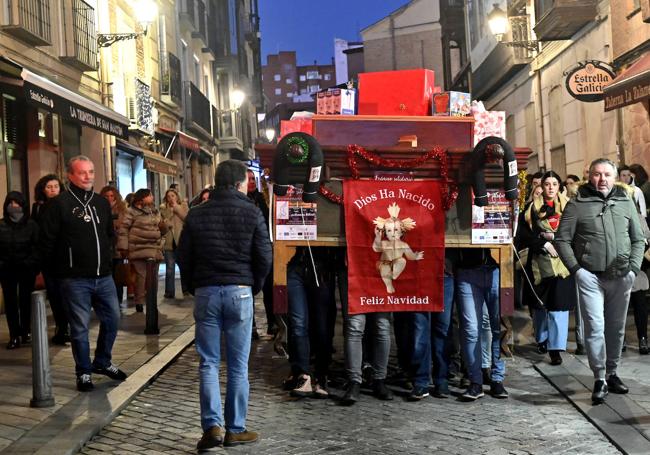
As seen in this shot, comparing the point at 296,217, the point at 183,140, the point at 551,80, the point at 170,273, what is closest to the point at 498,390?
the point at 296,217

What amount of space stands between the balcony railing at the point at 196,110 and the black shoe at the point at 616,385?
2299 centimetres

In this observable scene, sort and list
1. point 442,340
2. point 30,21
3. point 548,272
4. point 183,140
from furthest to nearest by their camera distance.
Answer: point 183,140, point 30,21, point 548,272, point 442,340

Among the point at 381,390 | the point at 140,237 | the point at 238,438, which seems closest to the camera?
the point at 238,438

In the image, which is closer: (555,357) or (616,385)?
(616,385)

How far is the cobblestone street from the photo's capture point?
18.1 feet

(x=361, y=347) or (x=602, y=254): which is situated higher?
(x=602, y=254)

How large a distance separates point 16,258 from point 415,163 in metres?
4.75

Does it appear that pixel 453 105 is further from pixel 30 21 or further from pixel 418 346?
pixel 30 21

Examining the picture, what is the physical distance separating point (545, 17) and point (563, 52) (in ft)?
6.14

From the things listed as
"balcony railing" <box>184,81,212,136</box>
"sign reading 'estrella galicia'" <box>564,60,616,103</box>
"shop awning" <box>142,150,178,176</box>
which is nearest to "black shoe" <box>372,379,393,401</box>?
"sign reading 'estrella galicia'" <box>564,60,616,103</box>

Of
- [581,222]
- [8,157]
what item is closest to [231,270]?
[581,222]

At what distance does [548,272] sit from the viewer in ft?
27.7

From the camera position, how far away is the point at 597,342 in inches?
264

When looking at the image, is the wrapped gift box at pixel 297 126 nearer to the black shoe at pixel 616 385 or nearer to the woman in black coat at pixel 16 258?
the black shoe at pixel 616 385
